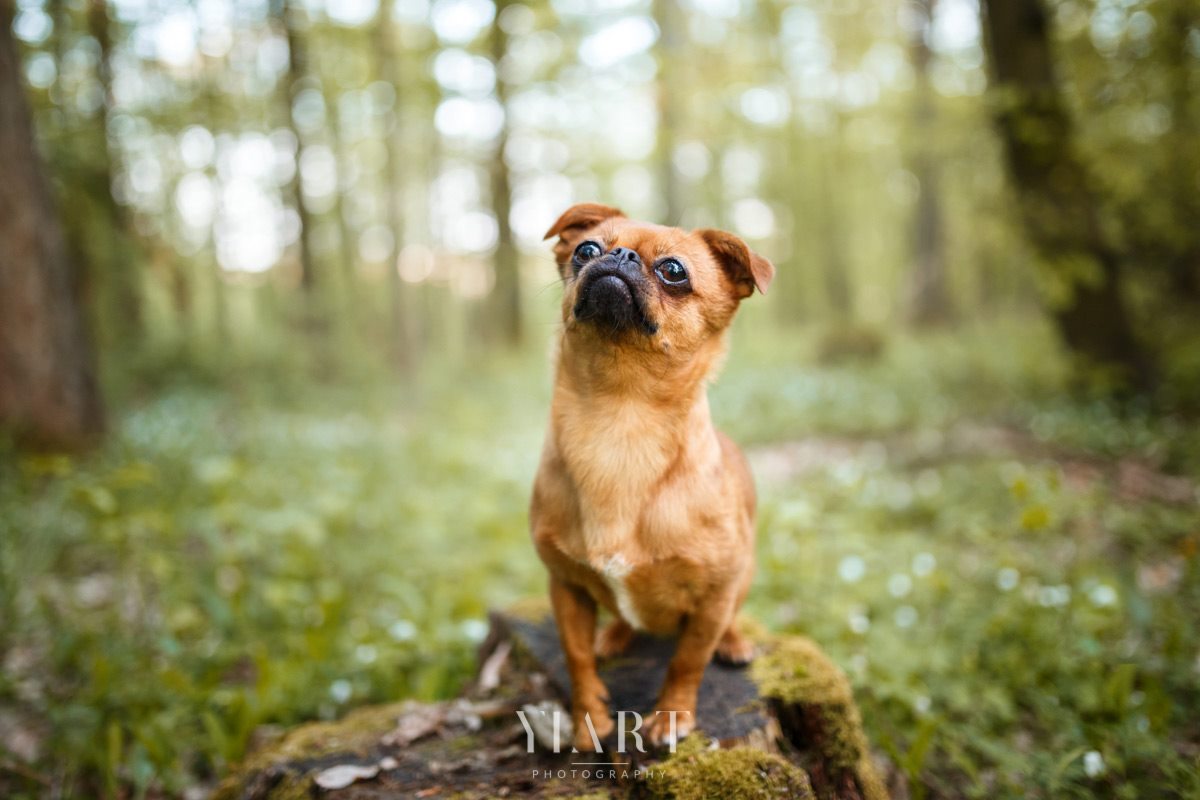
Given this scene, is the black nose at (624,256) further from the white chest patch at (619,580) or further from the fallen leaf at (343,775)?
the fallen leaf at (343,775)

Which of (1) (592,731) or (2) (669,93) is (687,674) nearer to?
(1) (592,731)

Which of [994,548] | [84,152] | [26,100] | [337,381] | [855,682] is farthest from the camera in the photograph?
[337,381]

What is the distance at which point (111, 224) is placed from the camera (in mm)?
10305

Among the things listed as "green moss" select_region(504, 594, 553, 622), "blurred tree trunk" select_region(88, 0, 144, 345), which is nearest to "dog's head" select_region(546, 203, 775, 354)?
"green moss" select_region(504, 594, 553, 622)

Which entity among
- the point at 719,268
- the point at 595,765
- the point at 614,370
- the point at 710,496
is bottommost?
the point at 595,765

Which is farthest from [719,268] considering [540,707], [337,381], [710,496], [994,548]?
[337,381]

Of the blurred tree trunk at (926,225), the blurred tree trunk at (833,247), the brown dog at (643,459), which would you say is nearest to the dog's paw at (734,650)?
the brown dog at (643,459)

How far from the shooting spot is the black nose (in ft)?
6.74

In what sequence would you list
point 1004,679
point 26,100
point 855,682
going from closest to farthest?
point 855,682 → point 1004,679 → point 26,100

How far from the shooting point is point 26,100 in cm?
→ 570

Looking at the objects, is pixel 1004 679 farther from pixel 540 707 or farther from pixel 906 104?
pixel 906 104

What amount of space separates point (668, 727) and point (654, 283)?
1370 mm

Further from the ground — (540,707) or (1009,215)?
Result: (1009,215)

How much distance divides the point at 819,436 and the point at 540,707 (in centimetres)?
672
